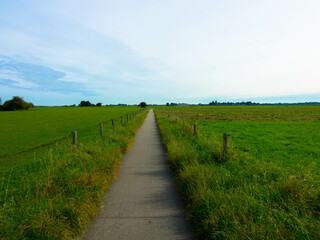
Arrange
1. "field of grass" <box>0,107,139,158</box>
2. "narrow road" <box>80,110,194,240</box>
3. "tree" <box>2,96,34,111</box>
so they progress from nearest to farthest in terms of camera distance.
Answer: "narrow road" <box>80,110,194,240</box> → "field of grass" <box>0,107,139,158</box> → "tree" <box>2,96,34,111</box>

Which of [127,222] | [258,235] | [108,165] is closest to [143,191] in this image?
[127,222]

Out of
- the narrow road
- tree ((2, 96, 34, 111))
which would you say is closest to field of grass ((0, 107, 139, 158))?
the narrow road

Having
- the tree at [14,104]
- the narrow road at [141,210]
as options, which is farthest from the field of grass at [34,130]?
the tree at [14,104]

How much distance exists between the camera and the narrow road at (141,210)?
9.80 ft

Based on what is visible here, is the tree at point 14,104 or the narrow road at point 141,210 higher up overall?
the tree at point 14,104

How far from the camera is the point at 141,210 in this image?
12.2 ft

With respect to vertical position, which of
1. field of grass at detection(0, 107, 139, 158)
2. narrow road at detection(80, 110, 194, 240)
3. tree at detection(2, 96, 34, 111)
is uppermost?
tree at detection(2, 96, 34, 111)

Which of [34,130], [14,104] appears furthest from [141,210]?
[14,104]

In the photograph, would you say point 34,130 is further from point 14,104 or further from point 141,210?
point 14,104

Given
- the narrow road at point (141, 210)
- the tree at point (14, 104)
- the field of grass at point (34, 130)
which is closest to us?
the narrow road at point (141, 210)

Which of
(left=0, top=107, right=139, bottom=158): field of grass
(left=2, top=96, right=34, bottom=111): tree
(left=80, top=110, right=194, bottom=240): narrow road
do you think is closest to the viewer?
(left=80, top=110, right=194, bottom=240): narrow road

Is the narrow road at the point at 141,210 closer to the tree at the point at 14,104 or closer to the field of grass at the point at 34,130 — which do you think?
the field of grass at the point at 34,130

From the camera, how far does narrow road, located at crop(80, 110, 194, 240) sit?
9.80 feet

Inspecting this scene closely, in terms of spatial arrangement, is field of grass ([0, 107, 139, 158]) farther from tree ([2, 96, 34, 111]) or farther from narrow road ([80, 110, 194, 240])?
tree ([2, 96, 34, 111])
